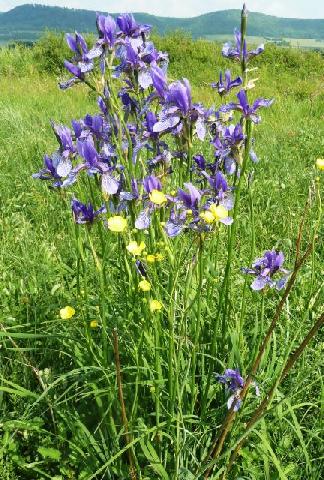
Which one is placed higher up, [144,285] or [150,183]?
[150,183]

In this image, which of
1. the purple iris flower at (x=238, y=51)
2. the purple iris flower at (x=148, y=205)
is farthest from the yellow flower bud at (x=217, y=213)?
the purple iris flower at (x=238, y=51)

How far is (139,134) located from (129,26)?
13.8 inches

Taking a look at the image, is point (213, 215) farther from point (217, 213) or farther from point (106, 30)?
point (106, 30)

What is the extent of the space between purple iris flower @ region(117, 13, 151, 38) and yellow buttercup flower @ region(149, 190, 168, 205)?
561 millimetres

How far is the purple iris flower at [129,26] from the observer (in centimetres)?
153

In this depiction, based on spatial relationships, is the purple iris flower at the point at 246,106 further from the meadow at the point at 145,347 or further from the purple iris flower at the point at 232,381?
the purple iris flower at the point at 232,381

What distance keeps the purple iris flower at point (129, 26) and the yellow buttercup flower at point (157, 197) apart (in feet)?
1.84

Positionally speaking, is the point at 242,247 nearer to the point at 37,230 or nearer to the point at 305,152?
the point at 37,230

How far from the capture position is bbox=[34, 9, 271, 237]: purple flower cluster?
1.44 m

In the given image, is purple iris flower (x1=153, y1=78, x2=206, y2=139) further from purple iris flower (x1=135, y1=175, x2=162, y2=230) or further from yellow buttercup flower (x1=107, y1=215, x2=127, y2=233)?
yellow buttercup flower (x1=107, y1=215, x2=127, y2=233)

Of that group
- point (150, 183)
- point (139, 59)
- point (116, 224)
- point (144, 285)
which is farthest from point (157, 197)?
point (139, 59)

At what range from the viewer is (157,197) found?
4.68 ft

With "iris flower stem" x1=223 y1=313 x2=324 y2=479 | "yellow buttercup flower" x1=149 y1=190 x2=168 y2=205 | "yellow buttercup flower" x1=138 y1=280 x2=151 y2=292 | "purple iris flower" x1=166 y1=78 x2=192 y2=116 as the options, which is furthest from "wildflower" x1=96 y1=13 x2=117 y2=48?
"iris flower stem" x1=223 y1=313 x2=324 y2=479

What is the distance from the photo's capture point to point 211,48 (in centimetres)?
1655
